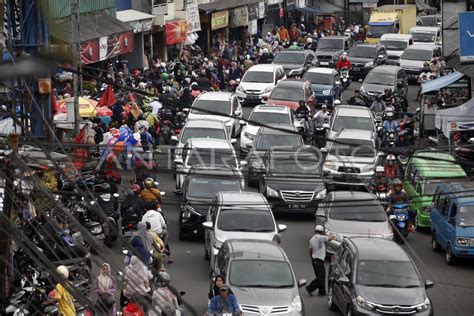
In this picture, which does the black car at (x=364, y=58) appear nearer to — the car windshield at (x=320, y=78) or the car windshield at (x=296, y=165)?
the car windshield at (x=320, y=78)

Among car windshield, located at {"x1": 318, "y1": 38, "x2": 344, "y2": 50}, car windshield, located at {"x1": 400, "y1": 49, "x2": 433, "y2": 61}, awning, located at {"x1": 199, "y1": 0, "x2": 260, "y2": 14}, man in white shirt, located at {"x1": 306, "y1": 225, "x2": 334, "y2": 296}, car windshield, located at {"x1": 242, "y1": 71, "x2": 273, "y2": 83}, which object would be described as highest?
awning, located at {"x1": 199, "y1": 0, "x2": 260, "y2": 14}

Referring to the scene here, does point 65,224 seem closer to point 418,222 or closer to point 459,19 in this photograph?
point 418,222

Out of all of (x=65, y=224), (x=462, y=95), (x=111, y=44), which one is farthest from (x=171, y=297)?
(x=111, y=44)

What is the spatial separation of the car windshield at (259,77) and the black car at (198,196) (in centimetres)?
1584

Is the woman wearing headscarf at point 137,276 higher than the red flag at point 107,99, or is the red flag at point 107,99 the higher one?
the red flag at point 107,99

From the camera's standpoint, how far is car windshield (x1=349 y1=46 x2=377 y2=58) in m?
48.1

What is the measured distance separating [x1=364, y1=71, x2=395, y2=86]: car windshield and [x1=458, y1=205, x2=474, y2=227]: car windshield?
760 inches

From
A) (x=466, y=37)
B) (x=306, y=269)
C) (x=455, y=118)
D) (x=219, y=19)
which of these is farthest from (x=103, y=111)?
(x=219, y=19)

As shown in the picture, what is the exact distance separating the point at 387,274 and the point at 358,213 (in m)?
4.74

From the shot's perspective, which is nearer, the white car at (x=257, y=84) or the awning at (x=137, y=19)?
the white car at (x=257, y=84)

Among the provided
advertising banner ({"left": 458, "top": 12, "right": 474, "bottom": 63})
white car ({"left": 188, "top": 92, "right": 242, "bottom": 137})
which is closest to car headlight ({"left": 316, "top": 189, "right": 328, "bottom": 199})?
white car ({"left": 188, "top": 92, "right": 242, "bottom": 137})

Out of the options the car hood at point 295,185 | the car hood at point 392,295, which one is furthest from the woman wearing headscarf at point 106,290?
the car hood at point 295,185

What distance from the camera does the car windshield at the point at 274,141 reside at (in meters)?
28.0

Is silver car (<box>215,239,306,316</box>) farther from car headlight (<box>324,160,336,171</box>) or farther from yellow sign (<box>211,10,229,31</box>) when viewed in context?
yellow sign (<box>211,10,229,31</box>)
